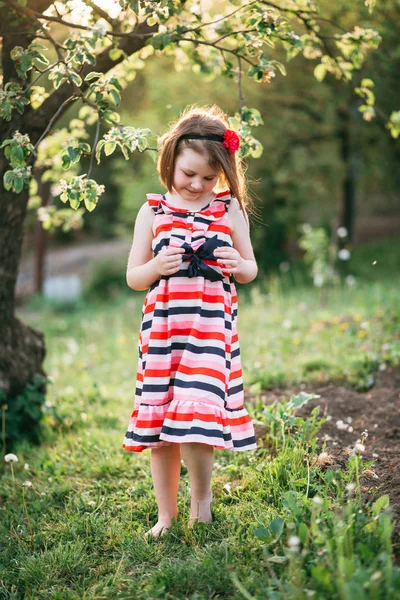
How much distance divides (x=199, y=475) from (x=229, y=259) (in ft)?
2.97

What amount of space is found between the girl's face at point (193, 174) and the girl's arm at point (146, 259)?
191 millimetres

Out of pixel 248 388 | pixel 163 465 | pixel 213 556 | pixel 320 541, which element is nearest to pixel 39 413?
pixel 248 388

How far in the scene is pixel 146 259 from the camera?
107 inches

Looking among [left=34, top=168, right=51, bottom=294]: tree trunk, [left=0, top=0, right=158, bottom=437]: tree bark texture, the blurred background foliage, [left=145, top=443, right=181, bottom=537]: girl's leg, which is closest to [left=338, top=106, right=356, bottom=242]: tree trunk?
the blurred background foliage

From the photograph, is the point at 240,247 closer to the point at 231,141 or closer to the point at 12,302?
the point at 231,141

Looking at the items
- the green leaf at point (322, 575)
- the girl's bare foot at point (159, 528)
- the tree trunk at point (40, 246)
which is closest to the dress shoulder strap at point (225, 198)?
the girl's bare foot at point (159, 528)

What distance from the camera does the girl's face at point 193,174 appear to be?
258 centimetres

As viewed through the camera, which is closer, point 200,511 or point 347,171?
point 200,511

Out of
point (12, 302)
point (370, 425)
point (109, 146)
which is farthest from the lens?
point (12, 302)

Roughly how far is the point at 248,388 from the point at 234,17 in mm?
2383

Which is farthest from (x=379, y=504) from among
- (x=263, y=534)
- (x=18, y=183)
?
(x=18, y=183)

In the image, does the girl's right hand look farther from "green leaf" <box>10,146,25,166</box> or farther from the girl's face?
"green leaf" <box>10,146,25,166</box>

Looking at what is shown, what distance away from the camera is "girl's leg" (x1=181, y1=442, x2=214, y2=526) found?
8.35ft

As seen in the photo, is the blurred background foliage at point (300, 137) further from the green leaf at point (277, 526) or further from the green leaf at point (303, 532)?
the green leaf at point (303, 532)
